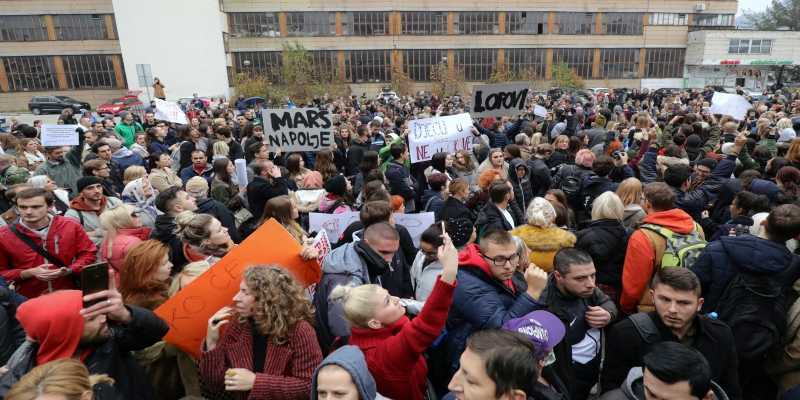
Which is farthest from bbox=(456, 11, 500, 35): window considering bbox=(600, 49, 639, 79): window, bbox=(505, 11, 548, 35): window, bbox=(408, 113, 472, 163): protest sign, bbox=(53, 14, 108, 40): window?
bbox=(408, 113, 472, 163): protest sign

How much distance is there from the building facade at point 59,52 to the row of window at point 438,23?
39.6 ft

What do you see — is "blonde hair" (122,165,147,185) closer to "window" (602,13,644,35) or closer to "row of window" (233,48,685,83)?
"row of window" (233,48,685,83)

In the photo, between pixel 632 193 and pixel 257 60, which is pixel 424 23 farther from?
pixel 632 193

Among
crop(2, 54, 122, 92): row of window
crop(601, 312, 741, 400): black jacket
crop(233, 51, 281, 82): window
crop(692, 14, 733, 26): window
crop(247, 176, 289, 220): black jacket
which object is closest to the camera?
crop(601, 312, 741, 400): black jacket

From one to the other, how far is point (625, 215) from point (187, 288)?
386cm

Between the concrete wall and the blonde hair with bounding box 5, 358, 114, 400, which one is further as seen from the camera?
the concrete wall

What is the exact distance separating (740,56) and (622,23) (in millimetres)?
13439

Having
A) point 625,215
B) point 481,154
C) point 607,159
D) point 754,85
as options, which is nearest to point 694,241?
point 625,215

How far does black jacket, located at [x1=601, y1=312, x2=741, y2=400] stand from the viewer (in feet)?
9.04

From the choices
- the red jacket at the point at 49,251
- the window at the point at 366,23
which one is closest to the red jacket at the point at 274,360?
the red jacket at the point at 49,251

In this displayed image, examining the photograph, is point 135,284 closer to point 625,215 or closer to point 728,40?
point 625,215

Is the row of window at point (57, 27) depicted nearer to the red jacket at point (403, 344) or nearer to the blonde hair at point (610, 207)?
the blonde hair at point (610, 207)

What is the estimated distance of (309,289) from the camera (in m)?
3.73

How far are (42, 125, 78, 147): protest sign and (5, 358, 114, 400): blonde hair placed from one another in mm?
7598
